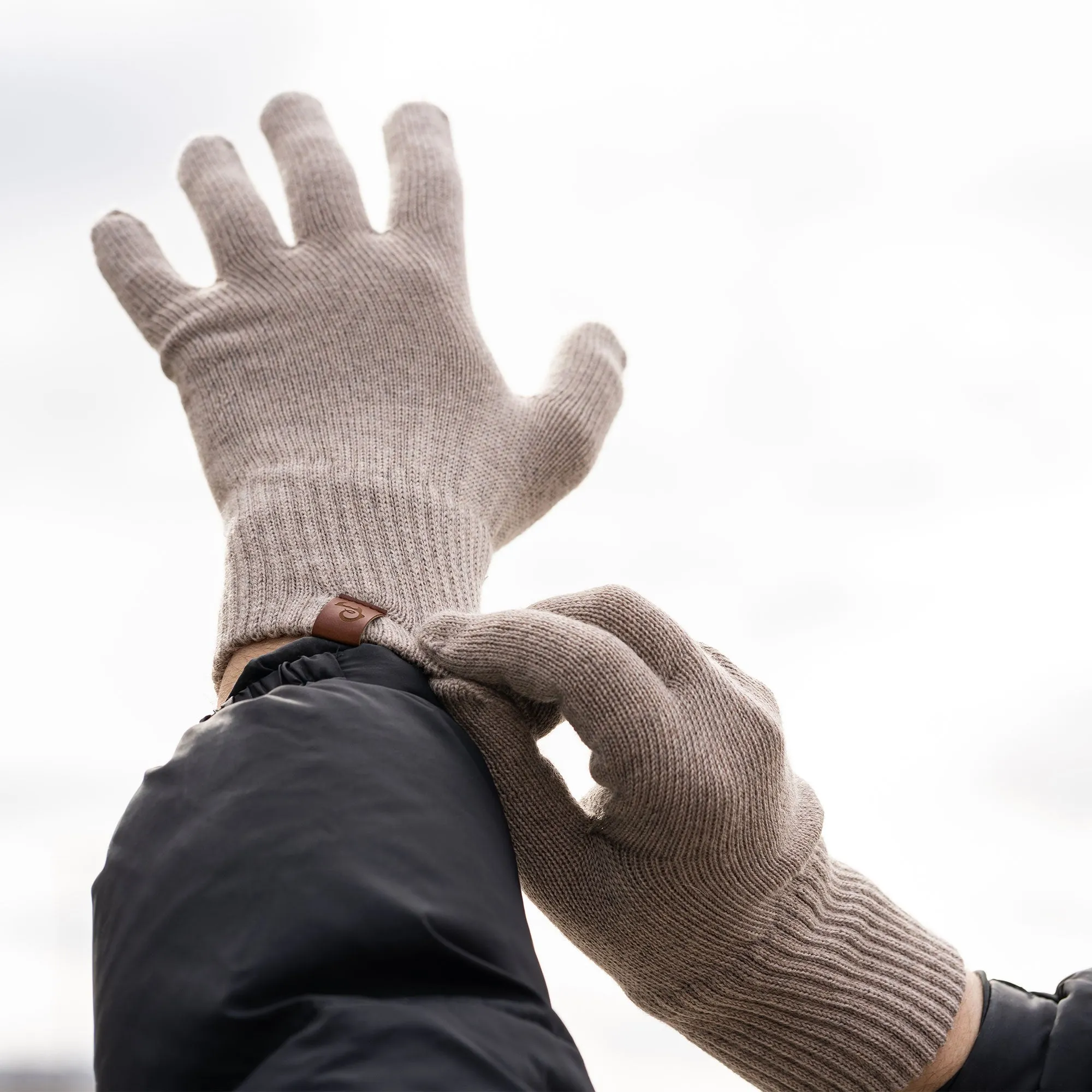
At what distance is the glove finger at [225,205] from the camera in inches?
44.4

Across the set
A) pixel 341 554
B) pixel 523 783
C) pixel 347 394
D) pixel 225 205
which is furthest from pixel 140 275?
pixel 523 783

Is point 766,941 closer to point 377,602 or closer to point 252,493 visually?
point 377,602

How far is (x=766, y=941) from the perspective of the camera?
0.83 m

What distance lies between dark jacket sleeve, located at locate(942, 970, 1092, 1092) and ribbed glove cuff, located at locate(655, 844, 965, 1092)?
32mm

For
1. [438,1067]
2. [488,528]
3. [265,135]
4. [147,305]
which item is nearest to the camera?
[438,1067]

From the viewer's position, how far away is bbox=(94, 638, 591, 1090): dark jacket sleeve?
0.57 meters

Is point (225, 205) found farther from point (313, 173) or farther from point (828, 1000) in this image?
point (828, 1000)

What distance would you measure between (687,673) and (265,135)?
815 mm

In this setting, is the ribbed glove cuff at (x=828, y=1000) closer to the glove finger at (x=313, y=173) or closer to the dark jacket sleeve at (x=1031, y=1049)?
the dark jacket sleeve at (x=1031, y=1049)

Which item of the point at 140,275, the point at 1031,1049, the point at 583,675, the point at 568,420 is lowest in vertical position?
the point at 1031,1049

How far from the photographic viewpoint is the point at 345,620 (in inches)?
33.9

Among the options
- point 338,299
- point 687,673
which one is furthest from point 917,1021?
point 338,299

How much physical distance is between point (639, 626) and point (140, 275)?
63 centimetres

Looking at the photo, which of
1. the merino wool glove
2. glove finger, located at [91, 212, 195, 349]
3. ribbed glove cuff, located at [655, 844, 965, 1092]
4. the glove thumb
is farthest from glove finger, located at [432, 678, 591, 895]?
glove finger, located at [91, 212, 195, 349]
